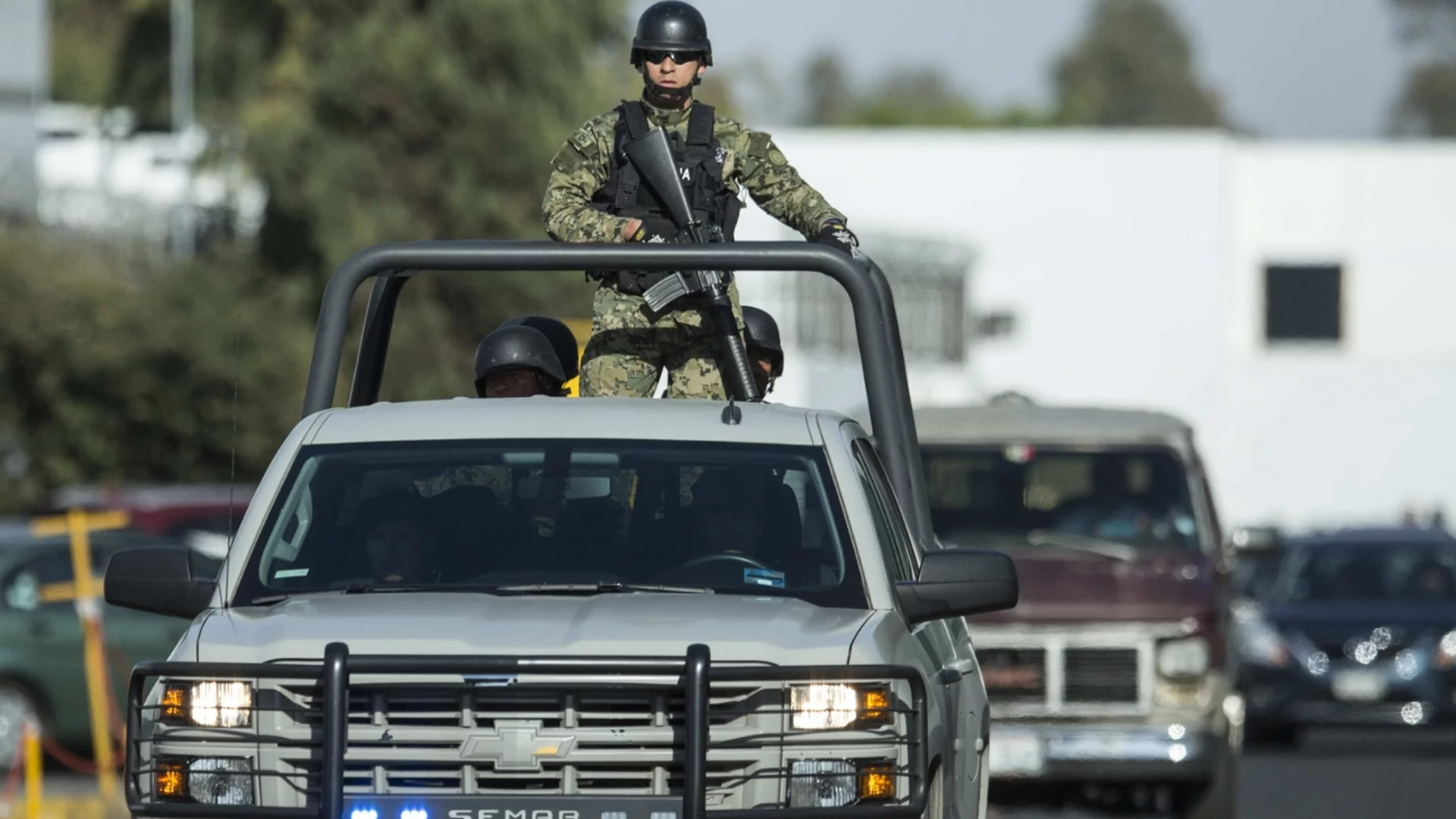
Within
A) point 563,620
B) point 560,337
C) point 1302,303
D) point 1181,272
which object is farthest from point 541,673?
point 1302,303

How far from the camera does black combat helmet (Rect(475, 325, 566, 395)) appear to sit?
890 cm

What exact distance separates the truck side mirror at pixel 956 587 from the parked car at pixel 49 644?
1400cm

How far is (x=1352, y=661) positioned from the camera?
23.5 m

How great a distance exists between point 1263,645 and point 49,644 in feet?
32.0

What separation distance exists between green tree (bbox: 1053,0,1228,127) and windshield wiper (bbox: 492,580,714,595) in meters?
116

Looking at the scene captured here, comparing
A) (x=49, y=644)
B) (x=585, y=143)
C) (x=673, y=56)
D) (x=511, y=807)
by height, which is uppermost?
(x=673, y=56)

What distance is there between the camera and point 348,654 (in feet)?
19.4

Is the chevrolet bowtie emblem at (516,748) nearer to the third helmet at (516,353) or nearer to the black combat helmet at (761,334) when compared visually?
the third helmet at (516,353)

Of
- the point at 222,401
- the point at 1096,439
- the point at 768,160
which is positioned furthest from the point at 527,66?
the point at 768,160

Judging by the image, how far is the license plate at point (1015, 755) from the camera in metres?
14.4

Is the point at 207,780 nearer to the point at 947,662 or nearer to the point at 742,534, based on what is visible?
the point at 742,534

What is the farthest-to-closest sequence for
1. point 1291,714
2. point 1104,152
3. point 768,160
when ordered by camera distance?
point 1104,152, point 1291,714, point 768,160

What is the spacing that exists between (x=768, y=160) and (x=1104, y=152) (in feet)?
154

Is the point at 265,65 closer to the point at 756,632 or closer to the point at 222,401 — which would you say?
the point at 222,401
